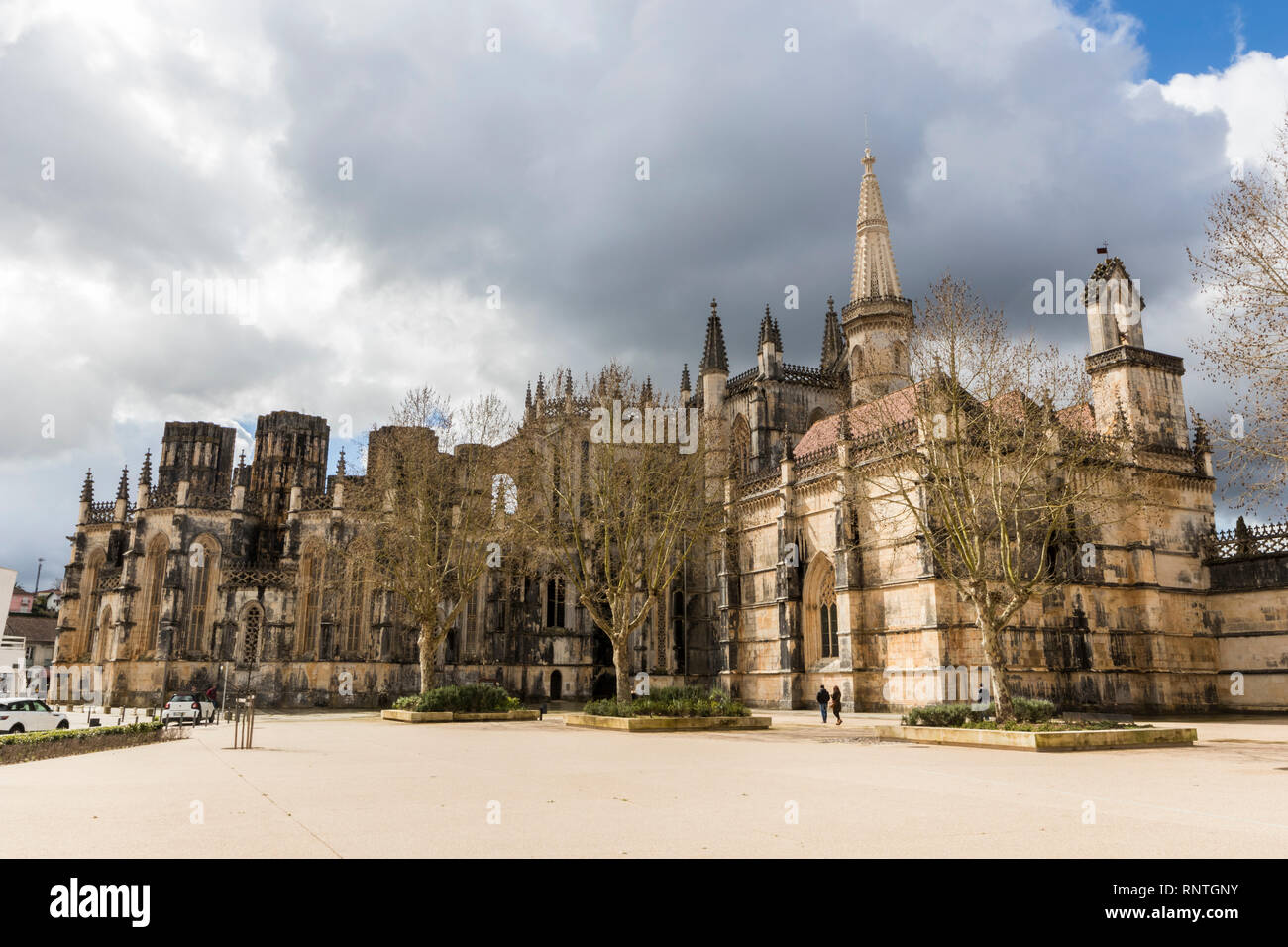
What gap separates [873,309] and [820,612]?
1869 centimetres

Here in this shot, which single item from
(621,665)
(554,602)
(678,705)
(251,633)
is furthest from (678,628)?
(678,705)

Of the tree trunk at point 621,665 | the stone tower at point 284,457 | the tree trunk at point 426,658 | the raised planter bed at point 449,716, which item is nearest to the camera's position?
the tree trunk at point 621,665

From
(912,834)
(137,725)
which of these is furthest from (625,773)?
(137,725)

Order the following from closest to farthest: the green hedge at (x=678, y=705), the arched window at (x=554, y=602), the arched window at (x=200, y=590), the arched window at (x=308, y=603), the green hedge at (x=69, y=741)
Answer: the green hedge at (x=69, y=741), the green hedge at (x=678, y=705), the arched window at (x=308, y=603), the arched window at (x=200, y=590), the arched window at (x=554, y=602)

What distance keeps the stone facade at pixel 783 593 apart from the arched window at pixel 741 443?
135 millimetres

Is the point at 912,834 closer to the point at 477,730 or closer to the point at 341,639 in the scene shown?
the point at 477,730

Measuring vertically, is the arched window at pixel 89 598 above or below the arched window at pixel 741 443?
below

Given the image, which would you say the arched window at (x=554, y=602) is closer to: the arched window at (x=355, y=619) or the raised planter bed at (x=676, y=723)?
the arched window at (x=355, y=619)

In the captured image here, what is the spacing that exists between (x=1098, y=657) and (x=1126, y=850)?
32.6 metres

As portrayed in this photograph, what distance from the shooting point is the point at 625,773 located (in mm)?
12672

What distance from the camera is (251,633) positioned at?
4741cm

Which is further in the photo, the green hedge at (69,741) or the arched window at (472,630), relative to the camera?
the arched window at (472,630)

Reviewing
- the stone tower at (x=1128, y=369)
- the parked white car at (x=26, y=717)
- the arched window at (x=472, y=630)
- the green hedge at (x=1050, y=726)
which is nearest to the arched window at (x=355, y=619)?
the arched window at (x=472, y=630)

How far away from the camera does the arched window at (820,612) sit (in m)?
40.4
